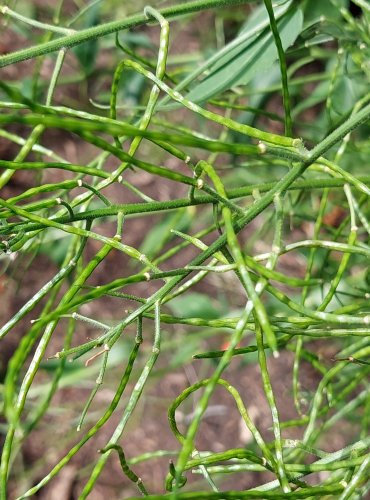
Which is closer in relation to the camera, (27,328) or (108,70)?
(108,70)

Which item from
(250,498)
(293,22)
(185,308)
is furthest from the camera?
(185,308)

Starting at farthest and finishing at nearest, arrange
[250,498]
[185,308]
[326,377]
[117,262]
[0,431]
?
1. [117,262]
2. [0,431]
3. [185,308]
4. [326,377]
5. [250,498]

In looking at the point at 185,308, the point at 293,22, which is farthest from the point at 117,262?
the point at 293,22

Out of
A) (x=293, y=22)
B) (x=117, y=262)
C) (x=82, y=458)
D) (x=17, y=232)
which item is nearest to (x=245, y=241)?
(x=117, y=262)

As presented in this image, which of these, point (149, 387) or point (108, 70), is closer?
point (108, 70)

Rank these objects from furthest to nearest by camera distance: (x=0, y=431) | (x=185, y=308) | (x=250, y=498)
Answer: (x=0, y=431)
(x=185, y=308)
(x=250, y=498)

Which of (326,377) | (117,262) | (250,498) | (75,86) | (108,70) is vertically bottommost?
(250,498)

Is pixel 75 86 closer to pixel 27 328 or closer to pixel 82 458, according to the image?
pixel 27 328

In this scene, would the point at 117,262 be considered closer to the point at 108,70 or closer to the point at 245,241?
the point at 245,241

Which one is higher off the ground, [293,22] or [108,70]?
[108,70]
